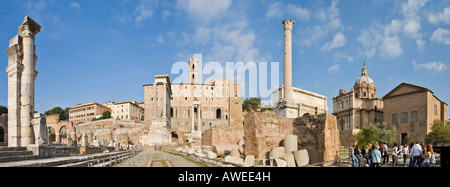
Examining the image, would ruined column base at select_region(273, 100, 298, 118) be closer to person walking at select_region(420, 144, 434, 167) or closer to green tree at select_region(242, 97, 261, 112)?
person walking at select_region(420, 144, 434, 167)

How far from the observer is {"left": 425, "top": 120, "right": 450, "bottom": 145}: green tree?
36.5 metres

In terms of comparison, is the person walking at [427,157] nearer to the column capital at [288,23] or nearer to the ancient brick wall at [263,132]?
the ancient brick wall at [263,132]

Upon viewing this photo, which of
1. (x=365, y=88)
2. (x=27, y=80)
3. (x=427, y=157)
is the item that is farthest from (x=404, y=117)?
(x=27, y=80)

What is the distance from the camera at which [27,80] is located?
13.4 meters

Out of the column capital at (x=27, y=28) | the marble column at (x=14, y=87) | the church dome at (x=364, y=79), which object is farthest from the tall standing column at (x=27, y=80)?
the church dome at (x=364, y=79)

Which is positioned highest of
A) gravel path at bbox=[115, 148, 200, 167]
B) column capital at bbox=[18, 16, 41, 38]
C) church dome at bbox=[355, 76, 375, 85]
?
church dome at bbox=[355, 76, 375, 85]

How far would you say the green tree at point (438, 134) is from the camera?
3648 cm

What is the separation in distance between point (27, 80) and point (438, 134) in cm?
4265

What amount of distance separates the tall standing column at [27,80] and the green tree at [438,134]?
41.5m

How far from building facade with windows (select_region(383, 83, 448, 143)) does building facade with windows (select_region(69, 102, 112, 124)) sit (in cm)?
7950

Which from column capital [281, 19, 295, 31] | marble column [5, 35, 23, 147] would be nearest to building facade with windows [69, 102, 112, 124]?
column capital [281, 19, 295, 31]
